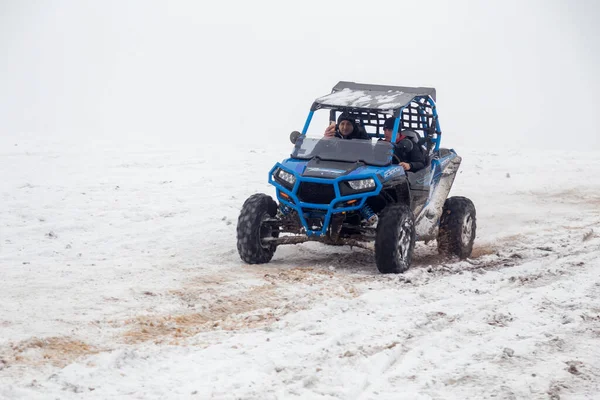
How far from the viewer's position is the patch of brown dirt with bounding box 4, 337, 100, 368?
543cm

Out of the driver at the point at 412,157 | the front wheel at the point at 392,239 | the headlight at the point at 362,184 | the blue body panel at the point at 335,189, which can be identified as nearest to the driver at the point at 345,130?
the driver at the point at 412,157

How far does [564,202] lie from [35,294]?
31.9 ft

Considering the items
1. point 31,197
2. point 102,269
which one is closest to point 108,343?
point 102,269

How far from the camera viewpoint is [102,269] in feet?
28.0

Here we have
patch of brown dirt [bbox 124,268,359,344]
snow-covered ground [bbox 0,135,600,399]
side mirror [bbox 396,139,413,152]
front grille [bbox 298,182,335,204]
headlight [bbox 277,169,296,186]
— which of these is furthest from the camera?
side mirror [bbox 396,139,413,152]

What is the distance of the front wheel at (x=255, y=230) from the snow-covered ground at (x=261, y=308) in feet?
0.51

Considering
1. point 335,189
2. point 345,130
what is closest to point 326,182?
point 335,189

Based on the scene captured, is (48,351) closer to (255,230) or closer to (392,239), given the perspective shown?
(255,230)

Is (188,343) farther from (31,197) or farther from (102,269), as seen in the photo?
(31,197)

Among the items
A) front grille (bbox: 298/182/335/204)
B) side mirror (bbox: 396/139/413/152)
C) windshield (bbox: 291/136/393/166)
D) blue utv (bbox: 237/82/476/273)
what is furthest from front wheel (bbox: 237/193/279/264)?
side mirror (bbox: 396/139/413/152)

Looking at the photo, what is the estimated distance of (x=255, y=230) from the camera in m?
8.95

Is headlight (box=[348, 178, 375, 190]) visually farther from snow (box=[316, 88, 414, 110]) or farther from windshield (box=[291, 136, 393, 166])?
snow (box=[316, 88, 414, 110])

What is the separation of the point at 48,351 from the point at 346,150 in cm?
465

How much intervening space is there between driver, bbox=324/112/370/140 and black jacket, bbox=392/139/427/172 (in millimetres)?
528
